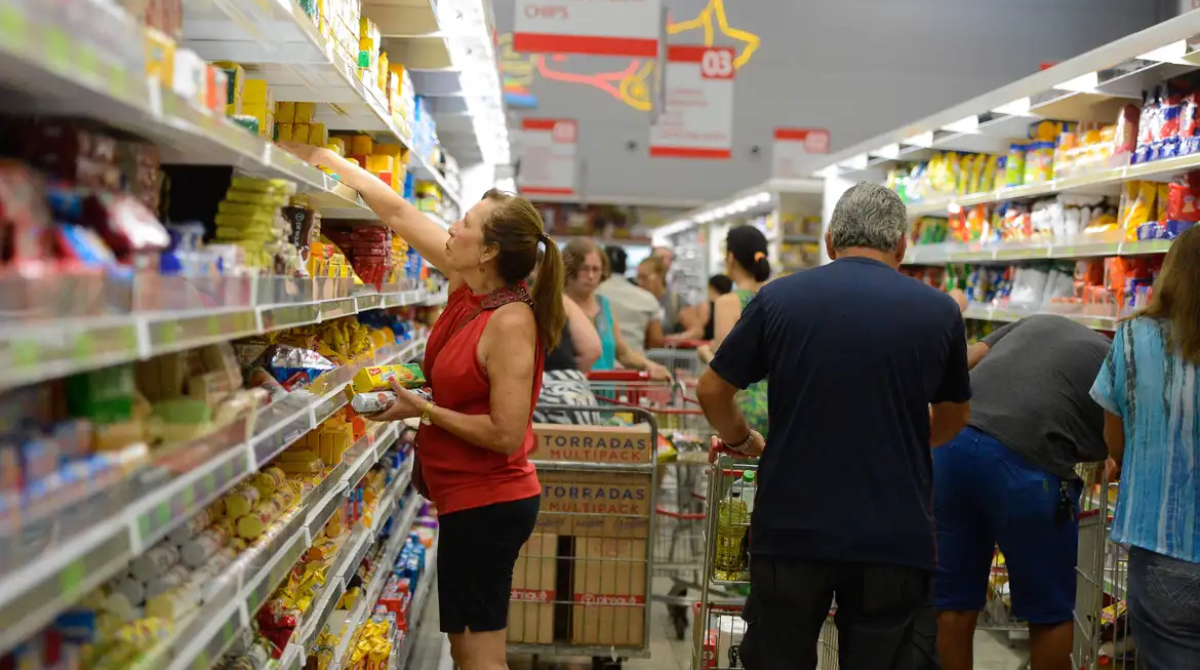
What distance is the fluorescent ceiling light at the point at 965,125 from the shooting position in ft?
20.7

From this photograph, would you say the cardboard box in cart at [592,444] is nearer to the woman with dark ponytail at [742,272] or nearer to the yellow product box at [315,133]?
the yellow product box at [315,133]

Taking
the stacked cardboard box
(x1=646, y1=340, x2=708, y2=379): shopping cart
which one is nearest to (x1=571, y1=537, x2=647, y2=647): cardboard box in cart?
the stacked cardboard box

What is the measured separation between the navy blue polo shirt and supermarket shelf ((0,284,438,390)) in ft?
3.91

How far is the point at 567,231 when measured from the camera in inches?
738

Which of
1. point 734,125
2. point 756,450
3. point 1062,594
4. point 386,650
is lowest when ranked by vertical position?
point 386,650

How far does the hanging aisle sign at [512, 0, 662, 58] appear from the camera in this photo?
320 inches

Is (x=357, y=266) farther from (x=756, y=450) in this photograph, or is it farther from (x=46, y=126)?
(x=46, y=126)

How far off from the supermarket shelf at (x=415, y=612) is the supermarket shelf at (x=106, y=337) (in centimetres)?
216

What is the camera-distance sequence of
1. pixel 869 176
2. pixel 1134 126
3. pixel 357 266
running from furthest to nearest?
pixel 869 176 < pixel 1134 126 < pixel 357 266

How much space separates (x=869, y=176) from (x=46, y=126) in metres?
8.00

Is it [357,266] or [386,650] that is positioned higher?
[357,266]

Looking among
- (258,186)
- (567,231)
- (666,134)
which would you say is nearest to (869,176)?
(666,134)

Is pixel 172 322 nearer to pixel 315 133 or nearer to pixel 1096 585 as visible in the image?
pixel 315 133

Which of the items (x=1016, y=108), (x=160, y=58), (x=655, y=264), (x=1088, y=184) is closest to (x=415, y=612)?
(x=1088, y=184)
